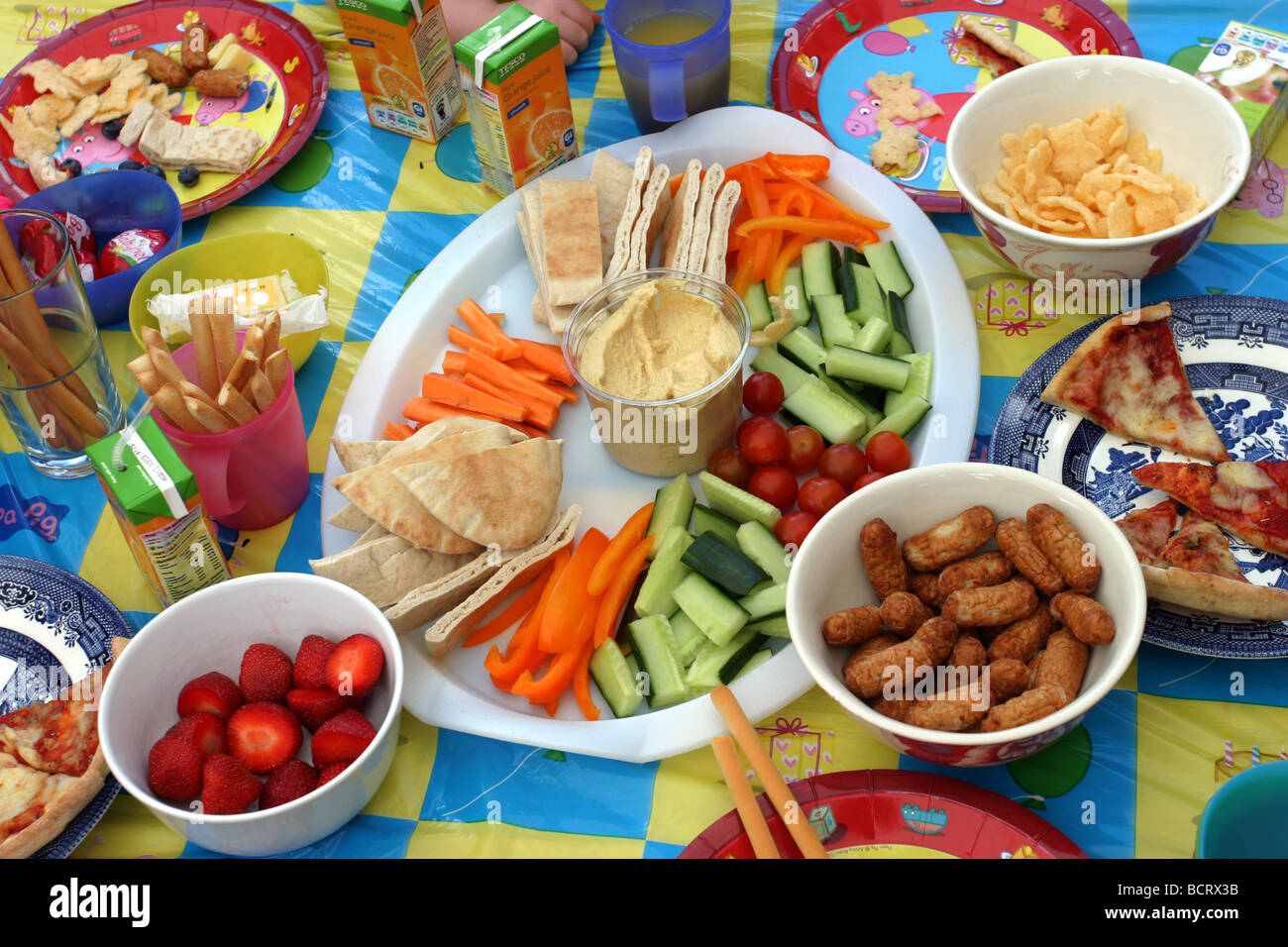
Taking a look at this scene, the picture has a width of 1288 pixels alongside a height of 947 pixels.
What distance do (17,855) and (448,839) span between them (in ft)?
2.16

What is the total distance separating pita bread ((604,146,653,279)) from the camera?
237 centimetres

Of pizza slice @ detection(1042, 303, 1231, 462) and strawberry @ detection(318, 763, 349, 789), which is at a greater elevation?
pizza slice @ detection(1042, 303, 1231, 462)

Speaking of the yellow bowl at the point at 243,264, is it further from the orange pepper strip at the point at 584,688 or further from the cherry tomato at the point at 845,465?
the cherry tomato at the point at 845,465

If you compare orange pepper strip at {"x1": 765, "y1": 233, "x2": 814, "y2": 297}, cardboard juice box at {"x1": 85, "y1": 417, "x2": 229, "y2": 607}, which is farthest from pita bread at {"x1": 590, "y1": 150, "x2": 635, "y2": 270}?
cardboard juice box at {"x1": 85, "y1": 417, "x2": 229, "y2": 607}

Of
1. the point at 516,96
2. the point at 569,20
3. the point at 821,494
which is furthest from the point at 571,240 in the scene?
the point at 569,20

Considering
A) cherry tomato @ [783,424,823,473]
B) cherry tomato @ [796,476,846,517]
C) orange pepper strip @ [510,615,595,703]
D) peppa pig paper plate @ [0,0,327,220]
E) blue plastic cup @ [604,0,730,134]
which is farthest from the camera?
peppa pig paper plate @ [0,0,327,220]

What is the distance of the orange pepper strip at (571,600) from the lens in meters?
1.92

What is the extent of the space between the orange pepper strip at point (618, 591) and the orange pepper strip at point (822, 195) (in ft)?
3.04

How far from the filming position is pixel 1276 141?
2.43 meters

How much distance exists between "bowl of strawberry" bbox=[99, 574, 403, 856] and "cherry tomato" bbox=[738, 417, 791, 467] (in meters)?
0.78

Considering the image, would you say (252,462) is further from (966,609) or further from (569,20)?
(569,20)

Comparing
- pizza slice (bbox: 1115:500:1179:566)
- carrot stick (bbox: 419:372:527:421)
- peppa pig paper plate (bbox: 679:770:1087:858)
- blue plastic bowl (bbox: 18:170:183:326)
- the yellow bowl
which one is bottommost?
peppa pig paper plate (bbox: 679:770:1087:858)

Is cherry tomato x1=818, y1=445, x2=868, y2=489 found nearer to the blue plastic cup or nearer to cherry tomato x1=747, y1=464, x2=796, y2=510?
cherry tomato x1=747, y1=464, x2=796, y2=510
